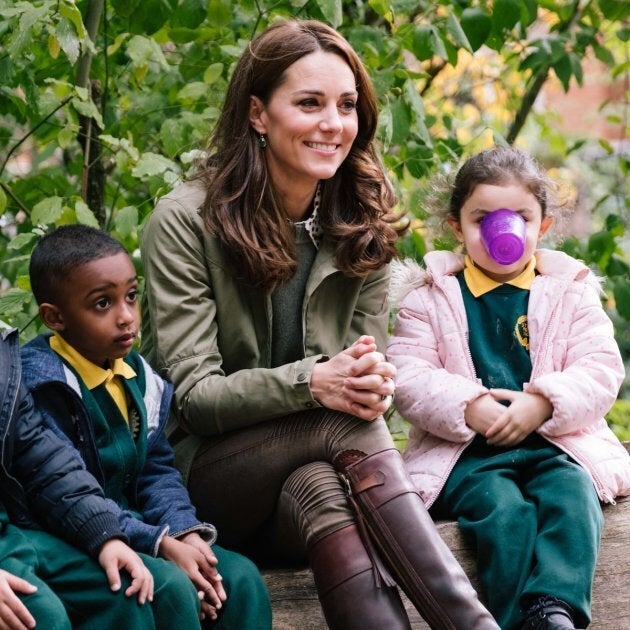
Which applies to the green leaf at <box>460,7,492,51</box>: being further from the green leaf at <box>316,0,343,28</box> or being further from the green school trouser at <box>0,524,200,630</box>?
the green school trouser at <box>0,524,200,630</box>

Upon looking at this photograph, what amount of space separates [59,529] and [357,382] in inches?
29.0

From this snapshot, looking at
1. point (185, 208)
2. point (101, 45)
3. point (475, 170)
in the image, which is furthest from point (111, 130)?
point (475, 170)

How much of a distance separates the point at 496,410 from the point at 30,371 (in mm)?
1207

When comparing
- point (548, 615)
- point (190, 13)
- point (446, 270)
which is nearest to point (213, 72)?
point (190, 13)

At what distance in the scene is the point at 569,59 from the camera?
4.03 meters

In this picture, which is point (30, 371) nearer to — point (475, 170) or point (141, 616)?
point (141, 616)

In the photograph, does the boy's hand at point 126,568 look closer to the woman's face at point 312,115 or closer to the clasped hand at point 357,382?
the clasped hand at point 357,382

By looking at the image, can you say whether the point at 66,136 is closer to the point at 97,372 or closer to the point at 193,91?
the point at 193,91

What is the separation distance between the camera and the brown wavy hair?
2.83 m

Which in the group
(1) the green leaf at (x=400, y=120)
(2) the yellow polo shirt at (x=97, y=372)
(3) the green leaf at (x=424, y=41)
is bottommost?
(2) the yellow polo shirt at (x=97, y=372)

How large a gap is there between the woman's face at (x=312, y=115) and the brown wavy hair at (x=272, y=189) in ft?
0.09

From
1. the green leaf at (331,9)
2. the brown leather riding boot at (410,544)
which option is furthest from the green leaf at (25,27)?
the brown leather riding boot at (410,544)

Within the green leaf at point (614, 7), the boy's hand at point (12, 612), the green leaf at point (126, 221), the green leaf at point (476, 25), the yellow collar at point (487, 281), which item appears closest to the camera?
the boy's hand at point (12, 612)

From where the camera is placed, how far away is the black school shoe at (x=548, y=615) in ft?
7.97
